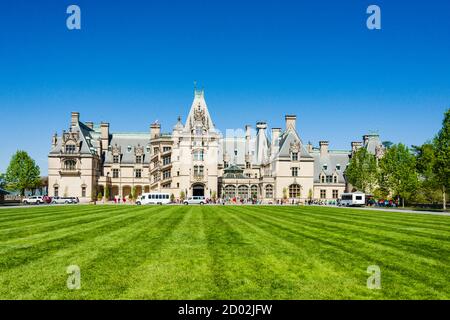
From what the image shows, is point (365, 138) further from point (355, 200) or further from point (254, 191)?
point (355, 200)

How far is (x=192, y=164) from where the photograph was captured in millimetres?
81438

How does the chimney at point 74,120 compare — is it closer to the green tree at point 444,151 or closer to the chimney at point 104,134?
the chimney at point 104,134

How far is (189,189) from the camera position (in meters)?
80.7

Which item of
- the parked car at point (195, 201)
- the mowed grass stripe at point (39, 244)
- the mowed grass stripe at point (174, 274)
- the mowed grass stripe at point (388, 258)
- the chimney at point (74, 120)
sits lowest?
the parked car at point (195, 201)

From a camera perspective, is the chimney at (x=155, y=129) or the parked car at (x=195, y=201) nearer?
the parked car at (x=195, y=201)

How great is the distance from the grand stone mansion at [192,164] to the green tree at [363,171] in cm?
910

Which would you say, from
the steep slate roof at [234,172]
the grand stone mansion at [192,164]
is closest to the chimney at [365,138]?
the grand stone mansion at [192,164]

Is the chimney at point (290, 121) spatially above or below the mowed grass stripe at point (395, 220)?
above

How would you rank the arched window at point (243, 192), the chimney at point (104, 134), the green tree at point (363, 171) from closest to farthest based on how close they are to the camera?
the green tree at point (363, 171)
the arched window at point (243, 192)
the chimney at point (104, 134)

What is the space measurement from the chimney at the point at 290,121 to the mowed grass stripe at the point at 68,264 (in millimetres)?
75317

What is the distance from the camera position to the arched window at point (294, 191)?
85.2 metres

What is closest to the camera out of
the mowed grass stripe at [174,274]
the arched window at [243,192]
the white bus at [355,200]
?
the mowed grass stripe at [174,274]
